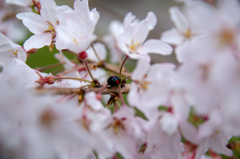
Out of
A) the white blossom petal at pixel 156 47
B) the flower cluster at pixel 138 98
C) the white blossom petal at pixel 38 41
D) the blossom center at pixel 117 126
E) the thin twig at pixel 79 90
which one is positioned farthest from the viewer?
the white blossom petal at pixel 38 41

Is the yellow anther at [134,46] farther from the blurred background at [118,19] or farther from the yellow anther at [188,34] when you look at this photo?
the blurred background at [118,19]

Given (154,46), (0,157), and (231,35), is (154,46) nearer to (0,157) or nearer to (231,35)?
(231,35)

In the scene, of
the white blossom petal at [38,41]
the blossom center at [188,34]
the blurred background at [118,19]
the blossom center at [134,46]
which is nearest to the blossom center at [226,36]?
the blossom center at [188,34]

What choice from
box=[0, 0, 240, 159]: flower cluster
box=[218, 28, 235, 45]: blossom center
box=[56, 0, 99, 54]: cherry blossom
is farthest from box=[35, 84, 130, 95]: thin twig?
box=[218, 28, 235, 45]: blossom center

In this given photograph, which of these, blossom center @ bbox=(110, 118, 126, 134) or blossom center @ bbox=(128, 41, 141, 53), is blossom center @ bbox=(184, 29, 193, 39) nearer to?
blossom center @ bbox=(128, 41, 141, 53)

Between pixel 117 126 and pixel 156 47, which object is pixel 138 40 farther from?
pixel 117 126

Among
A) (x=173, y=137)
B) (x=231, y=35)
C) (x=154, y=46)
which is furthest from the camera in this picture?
(x=154, y=46)

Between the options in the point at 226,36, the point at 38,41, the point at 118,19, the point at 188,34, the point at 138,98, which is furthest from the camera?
the point at 118,19

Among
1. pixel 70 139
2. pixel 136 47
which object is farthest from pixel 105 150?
pixel 136 47

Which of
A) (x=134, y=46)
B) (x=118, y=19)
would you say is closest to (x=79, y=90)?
(x=134, y=46)
